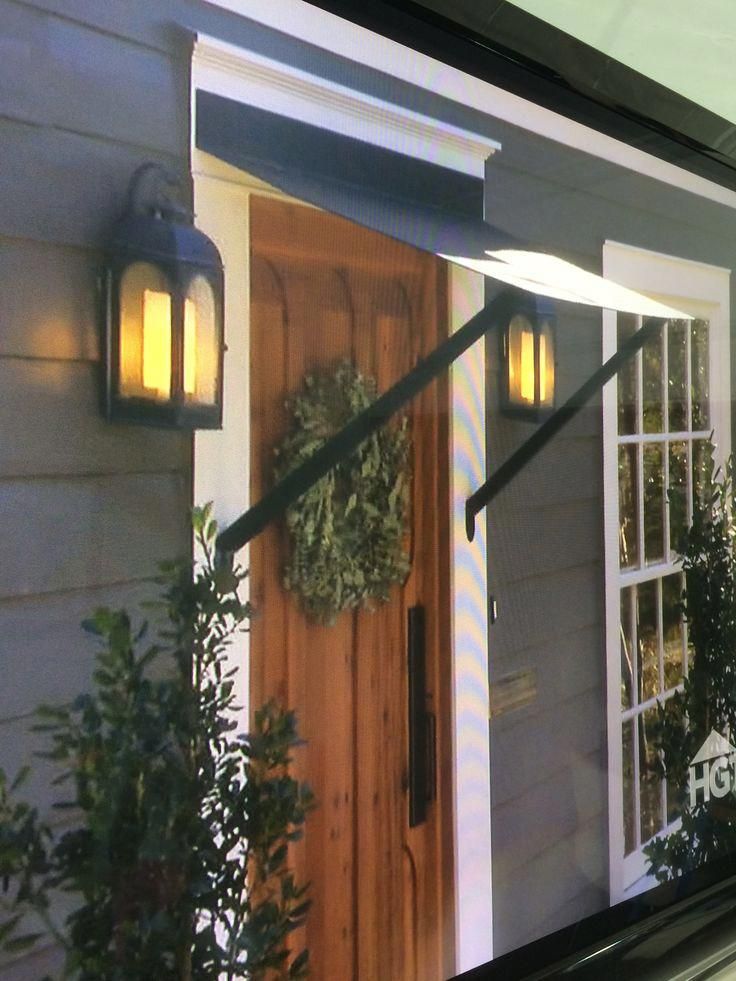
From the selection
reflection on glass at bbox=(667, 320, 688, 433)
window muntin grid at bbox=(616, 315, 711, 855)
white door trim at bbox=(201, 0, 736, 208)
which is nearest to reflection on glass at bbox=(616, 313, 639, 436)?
window muntin grid at bbox=(616, 315, 711, 855)

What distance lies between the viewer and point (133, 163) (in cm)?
73

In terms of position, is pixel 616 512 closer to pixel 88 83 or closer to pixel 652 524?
pixel 652 524

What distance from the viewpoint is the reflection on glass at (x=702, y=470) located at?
4.57ft

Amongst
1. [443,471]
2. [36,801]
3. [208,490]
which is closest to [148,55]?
[208,490]

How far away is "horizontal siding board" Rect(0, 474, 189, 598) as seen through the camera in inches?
27.0

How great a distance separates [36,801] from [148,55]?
2.05 feet

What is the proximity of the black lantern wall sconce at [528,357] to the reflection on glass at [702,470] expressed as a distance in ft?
1.34

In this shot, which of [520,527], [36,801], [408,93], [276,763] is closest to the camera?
[36,801]

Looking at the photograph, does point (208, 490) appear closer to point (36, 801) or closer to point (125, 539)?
point (125, 539)

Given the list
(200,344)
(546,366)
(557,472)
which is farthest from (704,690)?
(200,344)

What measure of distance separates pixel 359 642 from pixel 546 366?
444 mm

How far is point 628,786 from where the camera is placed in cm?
126

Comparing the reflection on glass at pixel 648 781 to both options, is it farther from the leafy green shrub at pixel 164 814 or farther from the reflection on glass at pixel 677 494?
the leafy green shrub at pixel 164 814

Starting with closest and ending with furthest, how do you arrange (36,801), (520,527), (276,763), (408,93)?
(36,801) → (276,763) → (408,93) → (520,527)
